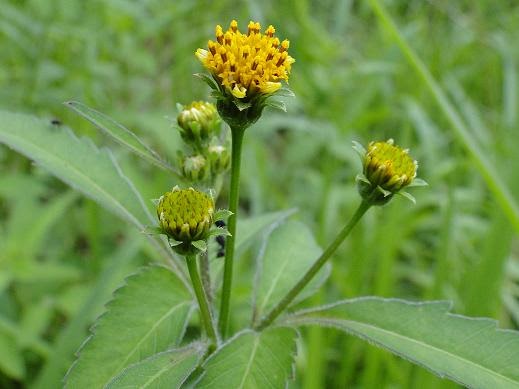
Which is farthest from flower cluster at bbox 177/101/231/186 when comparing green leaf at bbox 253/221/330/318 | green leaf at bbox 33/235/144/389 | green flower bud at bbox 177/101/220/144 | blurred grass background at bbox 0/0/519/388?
blurred grass background at bbox 0/0/519/388

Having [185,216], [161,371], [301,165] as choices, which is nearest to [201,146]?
[185,216]

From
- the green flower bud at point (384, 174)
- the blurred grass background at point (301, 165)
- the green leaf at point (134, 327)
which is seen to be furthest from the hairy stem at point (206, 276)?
the blurred grass background at point (301, 165)

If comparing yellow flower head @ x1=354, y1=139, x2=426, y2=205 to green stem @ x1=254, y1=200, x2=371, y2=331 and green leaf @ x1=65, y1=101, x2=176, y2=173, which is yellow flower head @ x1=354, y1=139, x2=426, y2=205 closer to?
green stem @ x1=254, y1=200, x2=371, y2=331

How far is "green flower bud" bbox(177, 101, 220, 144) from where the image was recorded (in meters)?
1.41

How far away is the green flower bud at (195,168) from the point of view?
1400 millimetres

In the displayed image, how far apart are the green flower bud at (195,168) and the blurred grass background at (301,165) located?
1.00m

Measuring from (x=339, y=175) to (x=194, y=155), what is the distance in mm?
2824

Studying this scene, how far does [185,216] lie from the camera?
3.80 ft

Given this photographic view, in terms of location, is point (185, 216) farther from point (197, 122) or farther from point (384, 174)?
point (384, 174)

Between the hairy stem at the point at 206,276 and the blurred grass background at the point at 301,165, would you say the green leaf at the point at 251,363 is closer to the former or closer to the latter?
the hairy stem at the point at 206,276

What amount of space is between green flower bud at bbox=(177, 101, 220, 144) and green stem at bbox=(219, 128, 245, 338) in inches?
8.0

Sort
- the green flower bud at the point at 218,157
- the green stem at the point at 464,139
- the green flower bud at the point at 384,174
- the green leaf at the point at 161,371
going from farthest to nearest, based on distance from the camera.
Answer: the green stem at the point at 464,139
the green flower bud at the point at 218,157
the green flower bud at the point at 384,174
the green leaf at the point at 161,371

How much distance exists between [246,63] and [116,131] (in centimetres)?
31

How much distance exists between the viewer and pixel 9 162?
3477 mm
